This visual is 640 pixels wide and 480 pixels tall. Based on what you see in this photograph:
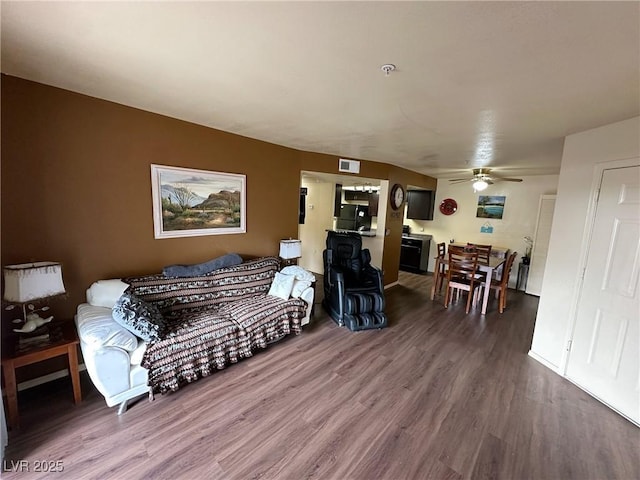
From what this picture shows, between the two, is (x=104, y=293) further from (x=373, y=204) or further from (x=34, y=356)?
(x=373, y=204)

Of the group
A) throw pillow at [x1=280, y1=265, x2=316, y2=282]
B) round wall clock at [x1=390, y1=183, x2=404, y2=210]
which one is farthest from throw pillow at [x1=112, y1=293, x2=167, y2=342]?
round wall clock at [x1=390, y1=183, x2=404, y2=210]

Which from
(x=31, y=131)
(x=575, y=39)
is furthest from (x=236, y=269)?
(x=575, y=39)

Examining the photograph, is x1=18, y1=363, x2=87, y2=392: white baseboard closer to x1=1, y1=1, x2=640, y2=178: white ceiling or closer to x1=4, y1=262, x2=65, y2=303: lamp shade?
x1=4, y1=262, x2=65, y2=303: lamp shade

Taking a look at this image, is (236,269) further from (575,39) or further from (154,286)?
(575,39)

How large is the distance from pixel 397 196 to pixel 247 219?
293cm

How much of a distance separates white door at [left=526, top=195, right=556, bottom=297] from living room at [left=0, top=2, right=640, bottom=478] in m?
2.41

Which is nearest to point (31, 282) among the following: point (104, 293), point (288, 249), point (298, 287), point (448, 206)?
point (104, 293)

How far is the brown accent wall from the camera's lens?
6.25 feet

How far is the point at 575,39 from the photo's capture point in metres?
1.14

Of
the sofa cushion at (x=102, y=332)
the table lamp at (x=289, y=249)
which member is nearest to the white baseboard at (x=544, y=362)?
the table lamp at (x=289, y=249)

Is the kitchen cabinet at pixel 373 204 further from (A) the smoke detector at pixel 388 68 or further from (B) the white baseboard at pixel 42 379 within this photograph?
(B) the white baseboard at pixel 42 379

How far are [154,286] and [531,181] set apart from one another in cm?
634

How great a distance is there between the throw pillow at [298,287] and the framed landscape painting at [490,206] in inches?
180

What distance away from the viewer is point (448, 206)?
6.24m
